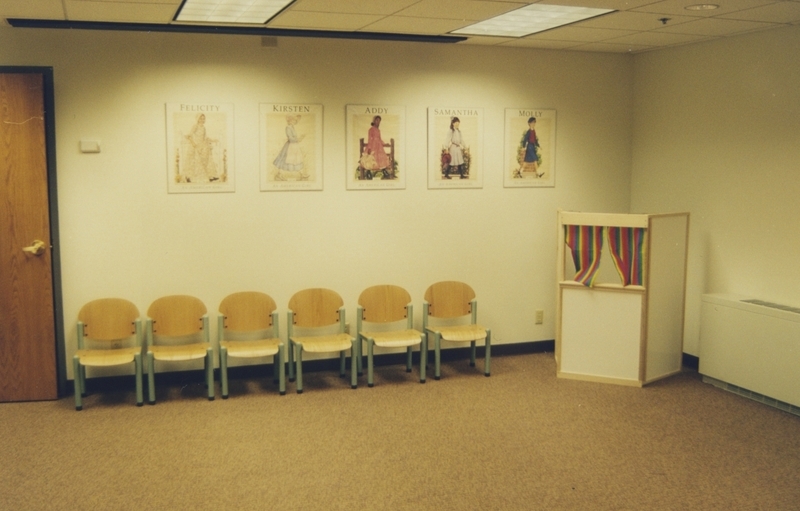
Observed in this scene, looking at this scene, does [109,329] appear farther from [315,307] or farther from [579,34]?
[579,34]

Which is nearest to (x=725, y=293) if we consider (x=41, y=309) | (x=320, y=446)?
(x=320, y=446)

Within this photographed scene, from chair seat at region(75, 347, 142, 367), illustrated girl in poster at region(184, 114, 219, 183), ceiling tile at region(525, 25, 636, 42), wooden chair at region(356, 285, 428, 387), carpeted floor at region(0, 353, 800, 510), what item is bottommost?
carpeted floor at region(0, 353, 800, 510)

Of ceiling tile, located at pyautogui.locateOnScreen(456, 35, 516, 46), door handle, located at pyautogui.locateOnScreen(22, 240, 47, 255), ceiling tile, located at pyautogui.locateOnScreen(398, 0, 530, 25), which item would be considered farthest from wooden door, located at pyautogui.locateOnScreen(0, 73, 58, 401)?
ceiling tile, located at pyautogui.locateOnScreen(456, 35, 516, 46)

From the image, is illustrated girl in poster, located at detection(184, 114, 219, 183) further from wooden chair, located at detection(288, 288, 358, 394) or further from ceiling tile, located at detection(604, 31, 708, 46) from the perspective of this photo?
ceiling tile, located at detection(604, 31, 708, 46)

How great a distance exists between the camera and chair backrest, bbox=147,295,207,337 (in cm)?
586

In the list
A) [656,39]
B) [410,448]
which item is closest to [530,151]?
[656,39]

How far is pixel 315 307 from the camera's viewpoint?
20.4ft

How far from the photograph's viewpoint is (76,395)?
542cm

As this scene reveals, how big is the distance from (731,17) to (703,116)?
1261 millimetres

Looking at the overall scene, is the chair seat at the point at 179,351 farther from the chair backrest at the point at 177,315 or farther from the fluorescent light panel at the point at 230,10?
the fluorescent light panel at the point at 230,10

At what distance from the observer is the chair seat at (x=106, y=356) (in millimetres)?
5426

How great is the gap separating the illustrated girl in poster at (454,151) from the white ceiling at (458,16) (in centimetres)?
Result: 76

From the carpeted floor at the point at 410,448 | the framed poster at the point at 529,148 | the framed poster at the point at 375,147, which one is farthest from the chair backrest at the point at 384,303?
the framed poster at the point at 529,148

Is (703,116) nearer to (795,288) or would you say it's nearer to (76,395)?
(795,288)
